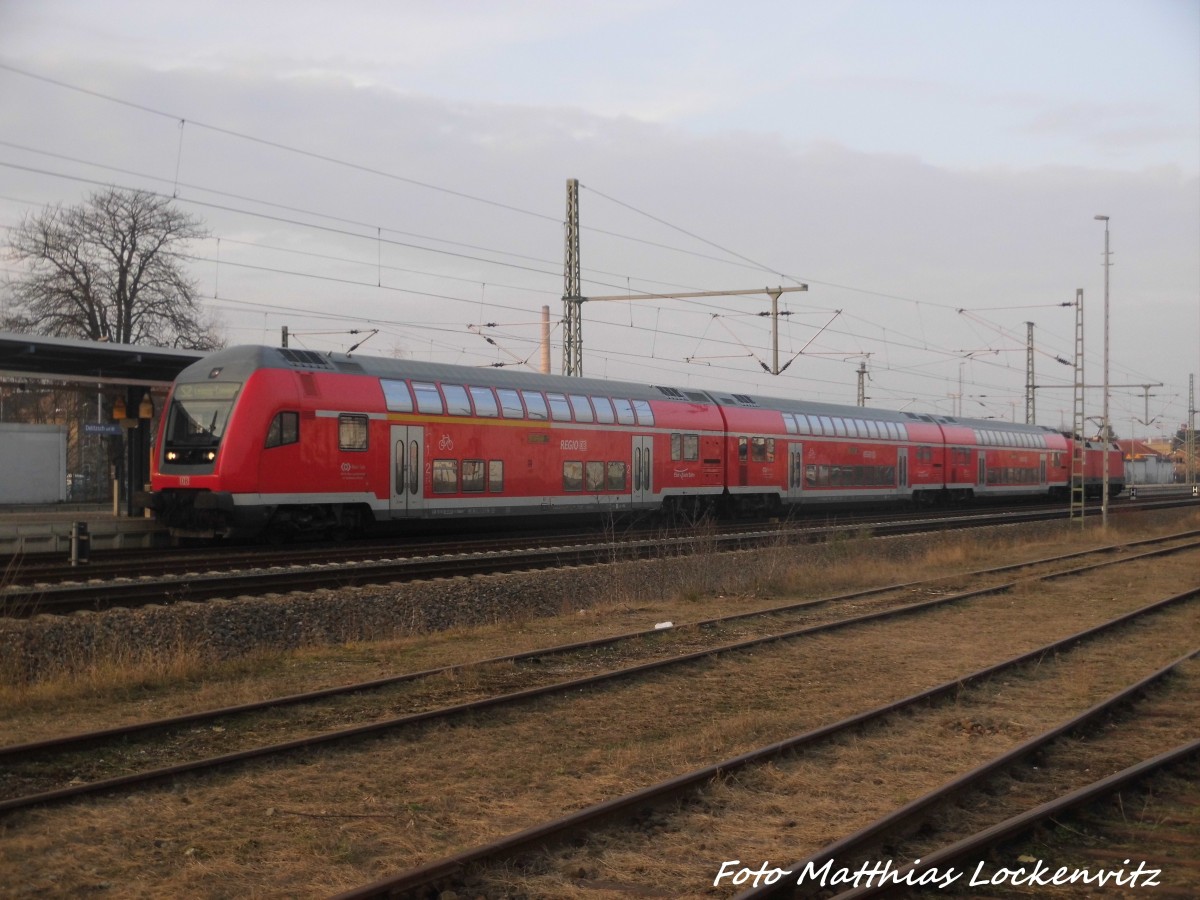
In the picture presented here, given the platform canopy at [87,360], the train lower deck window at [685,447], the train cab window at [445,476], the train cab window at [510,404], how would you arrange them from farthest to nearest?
the train lower deck window at [685,447], the train cab window at [510,404], the train cab window at [445,476], the platform canopy at [87,360]

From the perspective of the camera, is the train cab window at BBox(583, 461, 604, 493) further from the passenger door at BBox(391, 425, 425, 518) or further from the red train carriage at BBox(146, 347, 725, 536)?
the passenger door at BBox(391, 425, 425, 518)

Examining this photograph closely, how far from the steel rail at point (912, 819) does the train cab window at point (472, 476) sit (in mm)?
15215

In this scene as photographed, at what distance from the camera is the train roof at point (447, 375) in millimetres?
19516

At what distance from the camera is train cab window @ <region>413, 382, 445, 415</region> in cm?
2191

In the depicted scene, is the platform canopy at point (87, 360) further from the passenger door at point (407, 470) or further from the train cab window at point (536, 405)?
the train cab window at point (536, 405)

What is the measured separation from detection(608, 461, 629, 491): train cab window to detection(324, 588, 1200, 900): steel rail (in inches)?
654

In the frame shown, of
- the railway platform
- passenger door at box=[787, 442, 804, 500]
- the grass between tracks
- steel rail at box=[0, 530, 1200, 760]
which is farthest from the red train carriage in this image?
steel rail at box=[0, 530, 1200, 760]

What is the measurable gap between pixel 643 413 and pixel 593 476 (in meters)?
2.55

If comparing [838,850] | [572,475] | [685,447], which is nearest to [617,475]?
[572,475]

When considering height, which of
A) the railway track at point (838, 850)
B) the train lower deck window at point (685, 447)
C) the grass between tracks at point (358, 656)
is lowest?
the grass between tracks at point (358, 656)

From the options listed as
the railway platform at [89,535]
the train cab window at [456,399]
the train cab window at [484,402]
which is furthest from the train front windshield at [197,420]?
the train cab window at [484,402]

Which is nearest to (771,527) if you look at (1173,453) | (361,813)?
(361,813)

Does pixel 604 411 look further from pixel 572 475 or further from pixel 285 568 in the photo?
pixel 285 568

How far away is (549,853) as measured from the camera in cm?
587
